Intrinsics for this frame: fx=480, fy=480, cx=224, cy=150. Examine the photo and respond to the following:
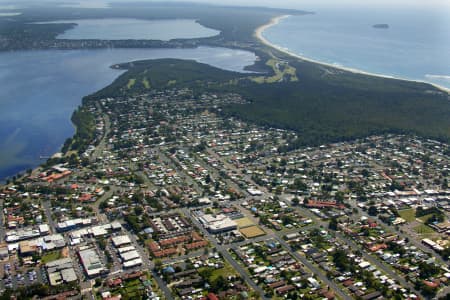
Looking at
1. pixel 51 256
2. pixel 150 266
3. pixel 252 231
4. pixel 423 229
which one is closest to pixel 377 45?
pixel 423 229

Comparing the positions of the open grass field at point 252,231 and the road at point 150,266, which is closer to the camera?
the road at point 150,266

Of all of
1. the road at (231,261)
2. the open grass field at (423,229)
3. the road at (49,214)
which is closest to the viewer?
the road at (231,261)

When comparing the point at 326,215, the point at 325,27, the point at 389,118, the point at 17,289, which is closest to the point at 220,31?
the point at 325,27

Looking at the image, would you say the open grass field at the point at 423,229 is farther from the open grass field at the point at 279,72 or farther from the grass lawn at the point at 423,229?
the open grass field at the point at 279,72

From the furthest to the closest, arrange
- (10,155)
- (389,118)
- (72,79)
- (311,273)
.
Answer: (72,79) < (389,118) < (10,155) < (311,273)

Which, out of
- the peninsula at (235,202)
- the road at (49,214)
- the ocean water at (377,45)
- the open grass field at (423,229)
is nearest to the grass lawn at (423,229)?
the open grass field at (423,229)

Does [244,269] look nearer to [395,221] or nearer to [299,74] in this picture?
[395,221]
